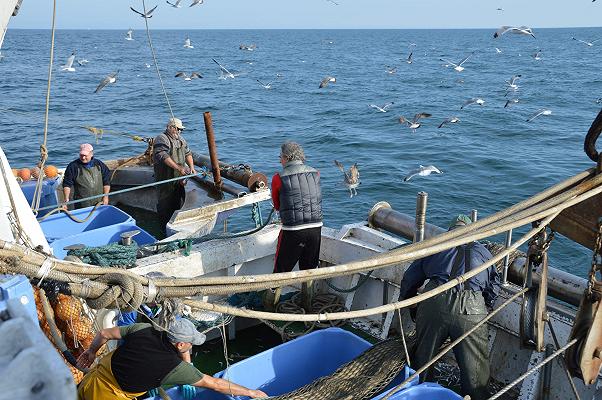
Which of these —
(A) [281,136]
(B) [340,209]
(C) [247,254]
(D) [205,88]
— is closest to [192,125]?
(A) [281,136]

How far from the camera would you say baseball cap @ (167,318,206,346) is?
3.64 metres

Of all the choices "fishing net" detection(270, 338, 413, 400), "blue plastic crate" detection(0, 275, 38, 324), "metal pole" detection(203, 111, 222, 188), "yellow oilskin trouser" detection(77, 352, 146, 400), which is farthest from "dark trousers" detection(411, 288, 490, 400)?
"metal pole" detection(203, 111, 222, 188)

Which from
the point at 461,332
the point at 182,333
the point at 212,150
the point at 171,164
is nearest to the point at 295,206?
the point at 461,332

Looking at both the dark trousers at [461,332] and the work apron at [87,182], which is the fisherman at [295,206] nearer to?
the dark trousers at [461,332]

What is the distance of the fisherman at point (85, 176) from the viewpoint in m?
8.20

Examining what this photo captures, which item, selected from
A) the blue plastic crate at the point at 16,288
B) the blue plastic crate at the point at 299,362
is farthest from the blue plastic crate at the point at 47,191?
the blue plastic crate at the point at 16,288

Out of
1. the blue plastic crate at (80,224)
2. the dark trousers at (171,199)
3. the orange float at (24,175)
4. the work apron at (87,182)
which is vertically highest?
the work apron at (87,182)

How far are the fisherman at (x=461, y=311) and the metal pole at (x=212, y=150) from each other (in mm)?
4697

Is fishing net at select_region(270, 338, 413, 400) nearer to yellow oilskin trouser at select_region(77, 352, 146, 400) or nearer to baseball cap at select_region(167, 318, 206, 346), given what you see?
baseball cap at select_region(167, 318, 206, 346)

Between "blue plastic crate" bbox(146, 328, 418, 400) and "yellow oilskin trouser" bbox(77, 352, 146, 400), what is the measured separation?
863 mm

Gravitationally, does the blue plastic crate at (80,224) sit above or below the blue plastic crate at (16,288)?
below

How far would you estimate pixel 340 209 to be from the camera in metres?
14.9

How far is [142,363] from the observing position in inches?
146

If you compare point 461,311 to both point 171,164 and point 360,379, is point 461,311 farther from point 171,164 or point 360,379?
point 171,164
